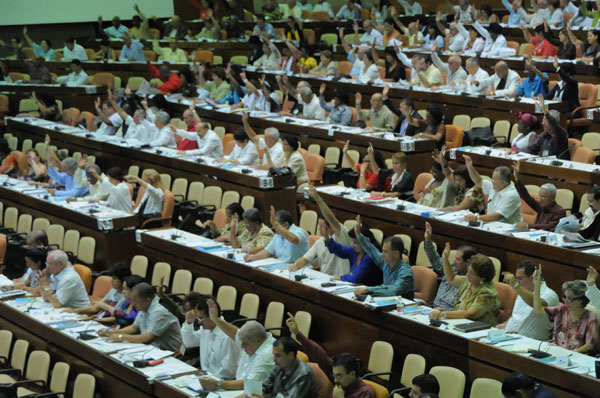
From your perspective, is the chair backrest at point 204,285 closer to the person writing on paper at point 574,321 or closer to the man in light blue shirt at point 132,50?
the person writing on paper at point 574,321

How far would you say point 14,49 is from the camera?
68.4 ft

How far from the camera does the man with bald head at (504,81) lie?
1269 centimetres

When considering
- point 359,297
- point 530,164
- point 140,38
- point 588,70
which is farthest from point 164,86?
point 359,297

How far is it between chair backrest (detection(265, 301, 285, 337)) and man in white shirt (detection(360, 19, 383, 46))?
10470 millimetres

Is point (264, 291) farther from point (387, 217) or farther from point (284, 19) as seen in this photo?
point (284, 19)

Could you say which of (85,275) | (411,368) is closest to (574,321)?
(411,368)

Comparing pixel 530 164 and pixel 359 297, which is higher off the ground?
pixel 530 164

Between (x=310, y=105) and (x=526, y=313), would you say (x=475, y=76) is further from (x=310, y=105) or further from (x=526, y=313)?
(x=526, y=313)

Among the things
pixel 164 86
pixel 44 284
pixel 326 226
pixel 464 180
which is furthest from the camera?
pixel 164 86

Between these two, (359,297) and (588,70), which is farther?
(588,70)

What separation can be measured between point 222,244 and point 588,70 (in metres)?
6.43

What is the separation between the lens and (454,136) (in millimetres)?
11828

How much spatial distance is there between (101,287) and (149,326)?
164 cm

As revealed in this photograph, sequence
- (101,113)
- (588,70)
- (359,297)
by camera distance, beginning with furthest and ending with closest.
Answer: (101,113) → (588,70) → (359,297)
